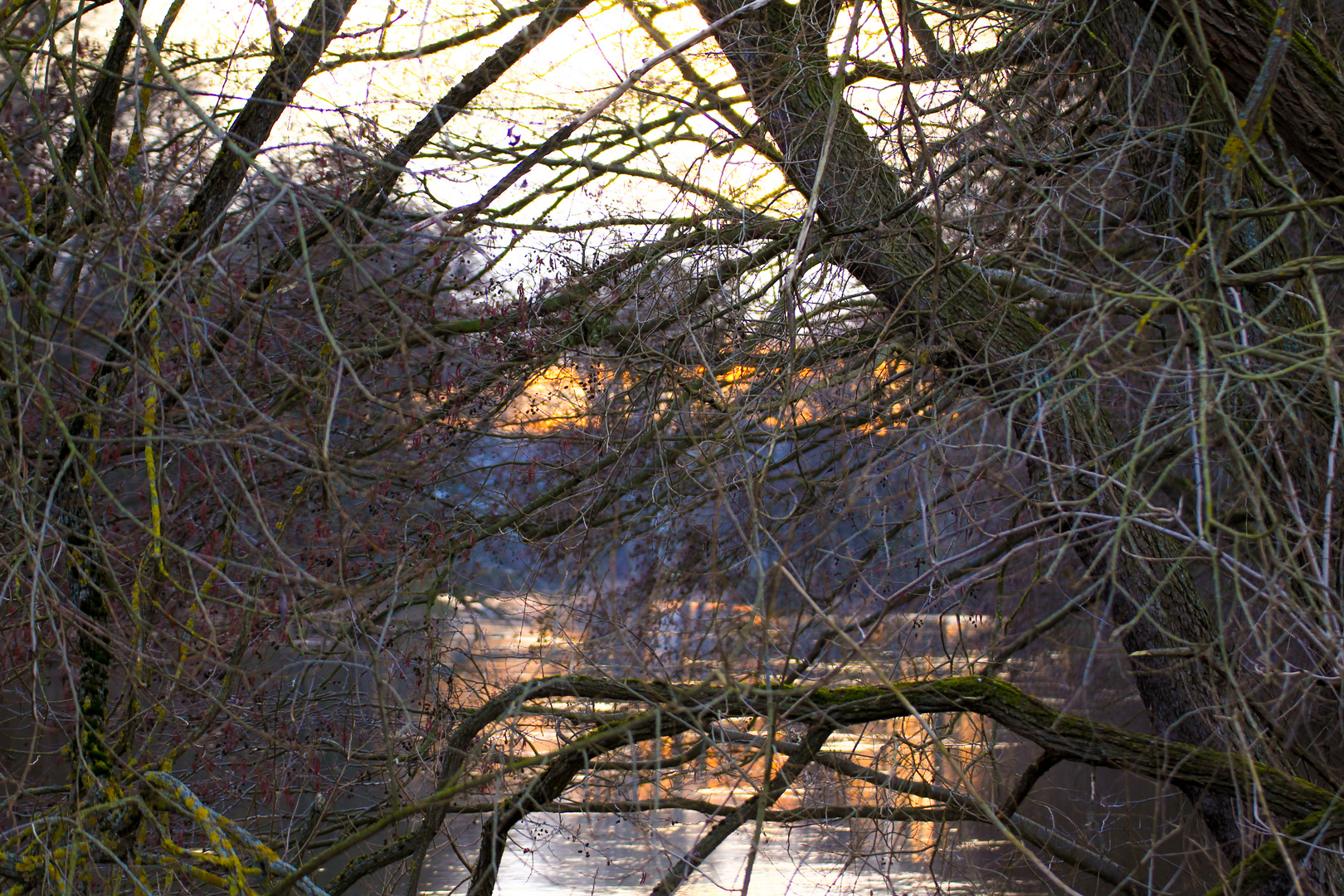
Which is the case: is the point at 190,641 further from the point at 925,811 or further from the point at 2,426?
the point at 925,811

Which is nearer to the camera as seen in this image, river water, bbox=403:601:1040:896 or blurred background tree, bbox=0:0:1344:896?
blurred background tree, bbox=0:0:1344:896

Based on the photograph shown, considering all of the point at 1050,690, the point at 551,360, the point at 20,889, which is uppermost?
the point at 551,360

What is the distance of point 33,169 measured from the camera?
519 cm

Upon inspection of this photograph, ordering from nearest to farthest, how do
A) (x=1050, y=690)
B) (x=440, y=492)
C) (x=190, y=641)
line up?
(x=190, y=641) → (x=440, y=492) → (x=1050, y=690)

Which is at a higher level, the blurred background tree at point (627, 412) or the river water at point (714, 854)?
the blurred background tree at point (627, 412)

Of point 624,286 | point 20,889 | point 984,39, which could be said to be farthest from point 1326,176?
point 20,889

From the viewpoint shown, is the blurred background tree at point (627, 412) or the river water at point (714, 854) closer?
the blurred background tree at point (627, 412)

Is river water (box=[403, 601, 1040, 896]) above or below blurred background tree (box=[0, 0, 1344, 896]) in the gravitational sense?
below

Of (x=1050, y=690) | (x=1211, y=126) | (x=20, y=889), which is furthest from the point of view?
(x=1050, y=690)

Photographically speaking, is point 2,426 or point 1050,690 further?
point 1050,690

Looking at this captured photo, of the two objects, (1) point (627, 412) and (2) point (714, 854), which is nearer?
(1) point (627, 412)

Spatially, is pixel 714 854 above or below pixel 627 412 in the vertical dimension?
below

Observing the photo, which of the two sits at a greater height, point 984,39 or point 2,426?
point 984,39

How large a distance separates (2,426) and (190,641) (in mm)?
1397
